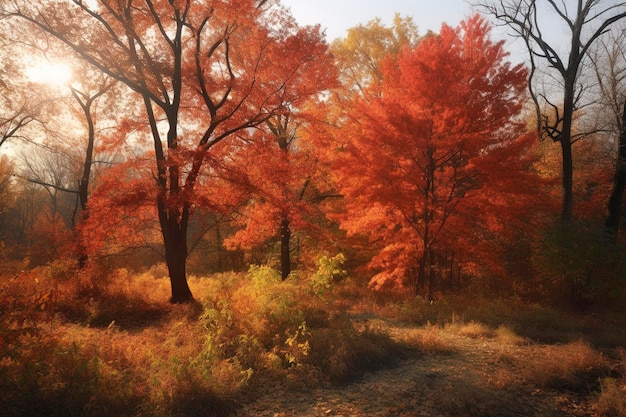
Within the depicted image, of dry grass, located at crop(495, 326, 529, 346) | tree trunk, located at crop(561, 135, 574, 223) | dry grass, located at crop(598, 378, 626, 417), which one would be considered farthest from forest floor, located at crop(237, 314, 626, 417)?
tree trunk, located at crop(561, 135, 574, 223)

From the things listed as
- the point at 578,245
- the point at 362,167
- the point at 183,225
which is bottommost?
the point at 578,245

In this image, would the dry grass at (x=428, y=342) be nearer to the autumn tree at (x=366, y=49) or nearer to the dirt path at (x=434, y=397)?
the dirt path at (x=434, y=397)

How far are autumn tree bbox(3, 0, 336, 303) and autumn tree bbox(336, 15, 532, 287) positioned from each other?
2.94m

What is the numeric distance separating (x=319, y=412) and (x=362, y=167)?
833 cm

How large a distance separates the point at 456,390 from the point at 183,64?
40.4 feet

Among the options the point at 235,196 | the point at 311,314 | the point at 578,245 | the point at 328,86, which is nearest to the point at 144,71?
the point at 235,196

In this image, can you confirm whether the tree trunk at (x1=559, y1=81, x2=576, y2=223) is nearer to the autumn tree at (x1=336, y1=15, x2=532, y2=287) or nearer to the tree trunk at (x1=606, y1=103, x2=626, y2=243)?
the tree trunk at (x1=606, y1=103, x2=626, y2=243)

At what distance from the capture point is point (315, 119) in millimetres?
13539

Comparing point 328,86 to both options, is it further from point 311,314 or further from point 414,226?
point 311,314

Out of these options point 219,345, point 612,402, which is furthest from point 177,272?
point 612,402

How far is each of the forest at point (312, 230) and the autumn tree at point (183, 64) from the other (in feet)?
0.25

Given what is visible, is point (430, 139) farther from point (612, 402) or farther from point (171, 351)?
point (171, 351)

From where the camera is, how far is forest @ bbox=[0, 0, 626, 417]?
5676 millimetres

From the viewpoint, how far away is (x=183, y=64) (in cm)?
1244
